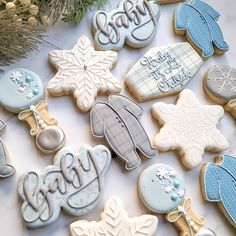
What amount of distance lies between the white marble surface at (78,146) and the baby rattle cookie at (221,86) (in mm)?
20

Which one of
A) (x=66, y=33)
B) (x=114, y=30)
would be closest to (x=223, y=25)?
(x=114, y=30)

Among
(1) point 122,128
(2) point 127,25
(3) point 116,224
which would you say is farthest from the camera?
(2) point 127,25

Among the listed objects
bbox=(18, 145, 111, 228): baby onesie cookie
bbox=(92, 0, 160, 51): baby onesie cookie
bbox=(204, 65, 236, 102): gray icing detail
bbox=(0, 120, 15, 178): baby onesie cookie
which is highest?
bbox=(92, 0, 160, 51): baby onesie cookie

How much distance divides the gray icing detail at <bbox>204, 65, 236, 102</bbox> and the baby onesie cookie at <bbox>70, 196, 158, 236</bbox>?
0.34 metres

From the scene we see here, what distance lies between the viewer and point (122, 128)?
3.14 feet

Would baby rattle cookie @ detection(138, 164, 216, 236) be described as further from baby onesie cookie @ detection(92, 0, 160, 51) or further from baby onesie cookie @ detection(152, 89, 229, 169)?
baby onesie cookie @ detection(92, 0, 160, 51)

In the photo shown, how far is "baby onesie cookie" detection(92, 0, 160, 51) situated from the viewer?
1.04m

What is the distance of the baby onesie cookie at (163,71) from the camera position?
1.01 m

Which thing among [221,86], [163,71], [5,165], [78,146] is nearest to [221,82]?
[221,86]

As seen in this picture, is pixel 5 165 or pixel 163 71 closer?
pixel 5 165

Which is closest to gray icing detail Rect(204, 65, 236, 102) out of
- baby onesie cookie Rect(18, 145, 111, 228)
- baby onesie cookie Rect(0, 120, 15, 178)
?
baby onesie cookie Rect(18, 145, 111, 228)

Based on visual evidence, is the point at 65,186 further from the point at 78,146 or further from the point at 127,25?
the point at 127,25

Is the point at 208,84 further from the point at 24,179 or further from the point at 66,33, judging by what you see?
the point at 24,179

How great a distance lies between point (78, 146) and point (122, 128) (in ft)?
0.33
